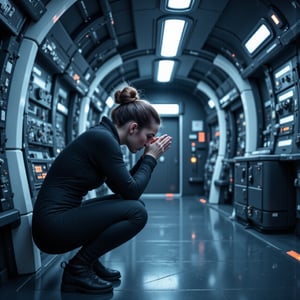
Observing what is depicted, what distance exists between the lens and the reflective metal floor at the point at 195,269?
234 cm

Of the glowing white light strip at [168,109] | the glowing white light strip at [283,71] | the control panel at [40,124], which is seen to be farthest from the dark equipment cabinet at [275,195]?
the glowing white light strip at [168,109]

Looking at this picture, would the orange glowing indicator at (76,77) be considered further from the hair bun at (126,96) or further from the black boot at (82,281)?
the black boot at (82,281)

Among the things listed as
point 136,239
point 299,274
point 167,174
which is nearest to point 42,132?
point 136,239

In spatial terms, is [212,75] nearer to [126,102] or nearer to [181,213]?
[181,213]

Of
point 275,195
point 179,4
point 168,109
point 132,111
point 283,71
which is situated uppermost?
point 179,4

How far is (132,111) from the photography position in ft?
7.96

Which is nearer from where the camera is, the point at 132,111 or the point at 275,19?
the point at 132,111

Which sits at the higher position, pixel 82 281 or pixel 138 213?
pixel 138 213

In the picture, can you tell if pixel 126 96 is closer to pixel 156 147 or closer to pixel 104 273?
pixel 156 147

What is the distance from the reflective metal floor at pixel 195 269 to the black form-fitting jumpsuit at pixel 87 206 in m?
0.38

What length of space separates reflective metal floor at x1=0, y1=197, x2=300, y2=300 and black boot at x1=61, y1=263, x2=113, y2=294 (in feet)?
0.14

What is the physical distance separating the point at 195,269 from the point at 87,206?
1207mm

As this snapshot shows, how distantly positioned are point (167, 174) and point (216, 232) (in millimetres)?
5886

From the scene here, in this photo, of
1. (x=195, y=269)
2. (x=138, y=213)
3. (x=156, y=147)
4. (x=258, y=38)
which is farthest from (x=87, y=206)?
(x=258, y=38)
